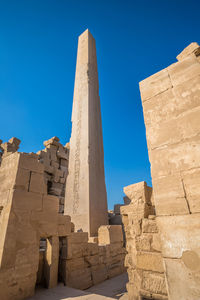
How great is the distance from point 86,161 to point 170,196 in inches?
195

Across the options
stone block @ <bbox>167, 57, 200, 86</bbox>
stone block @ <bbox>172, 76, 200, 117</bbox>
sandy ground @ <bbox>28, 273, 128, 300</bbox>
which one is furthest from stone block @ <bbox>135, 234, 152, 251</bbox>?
stone block @ <bbox>167, 57, 200, 86</bbox>

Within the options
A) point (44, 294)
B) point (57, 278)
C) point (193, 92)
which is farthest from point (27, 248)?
point (193, 92)

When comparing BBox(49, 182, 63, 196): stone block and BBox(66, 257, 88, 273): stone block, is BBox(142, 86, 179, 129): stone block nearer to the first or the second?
BBox(66, 257, 88, 273): stone block

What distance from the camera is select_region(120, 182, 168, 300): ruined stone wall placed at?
198 cm

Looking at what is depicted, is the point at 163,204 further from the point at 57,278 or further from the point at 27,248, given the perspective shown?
the point at 57,278

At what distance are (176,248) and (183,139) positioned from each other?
986mm

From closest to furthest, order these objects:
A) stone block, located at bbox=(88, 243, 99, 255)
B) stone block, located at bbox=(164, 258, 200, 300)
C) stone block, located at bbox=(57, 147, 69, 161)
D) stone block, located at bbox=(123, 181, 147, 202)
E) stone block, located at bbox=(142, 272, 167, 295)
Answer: stone block, located at bbox=(164, 258, 200, 300) < stone block, located at bbox=(142, 272, 167, 295) < stone block, located at bbox=(123, 181, 147, 202) < stone block, located at bbox=(88, 243, 99, 255) < stone block, located at bbox=(57, 147, 69, 161)

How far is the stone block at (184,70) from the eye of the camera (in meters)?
1.96

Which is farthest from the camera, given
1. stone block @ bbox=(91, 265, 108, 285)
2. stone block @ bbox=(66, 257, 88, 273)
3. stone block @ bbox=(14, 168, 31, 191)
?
stone block @ bbox=(91, 265, 108, 285)

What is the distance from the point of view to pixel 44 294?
10.4ft

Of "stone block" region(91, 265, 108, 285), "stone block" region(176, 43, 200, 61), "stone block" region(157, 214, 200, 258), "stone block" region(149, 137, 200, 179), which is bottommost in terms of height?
"stone block" region(91, 265, 108, 285)

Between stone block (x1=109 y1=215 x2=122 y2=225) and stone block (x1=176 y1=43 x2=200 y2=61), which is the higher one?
stone block (x1=176 y1=43 x2=200 y2=61)

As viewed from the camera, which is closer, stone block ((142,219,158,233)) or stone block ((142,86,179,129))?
stone block ((142,86,179,129))

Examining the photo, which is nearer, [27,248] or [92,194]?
[27,248]
